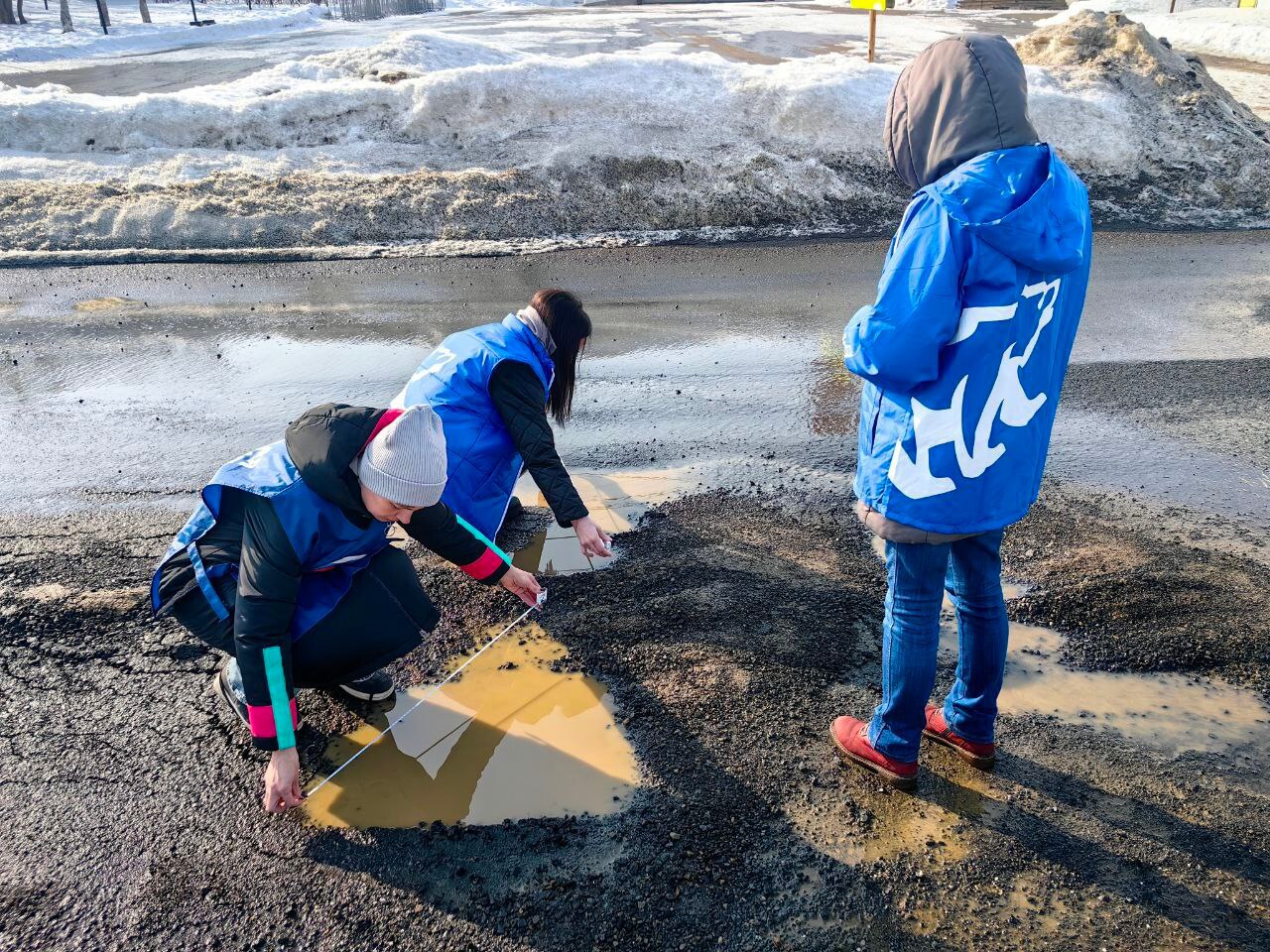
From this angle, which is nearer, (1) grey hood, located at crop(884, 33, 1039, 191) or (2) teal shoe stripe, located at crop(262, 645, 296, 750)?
(1) grey hood, located at crop(884, 33, 1039, 191)

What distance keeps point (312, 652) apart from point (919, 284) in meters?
2.13

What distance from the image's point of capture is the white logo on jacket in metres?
2.31

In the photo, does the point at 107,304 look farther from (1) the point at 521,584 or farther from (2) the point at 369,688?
(1) the point at 521,584

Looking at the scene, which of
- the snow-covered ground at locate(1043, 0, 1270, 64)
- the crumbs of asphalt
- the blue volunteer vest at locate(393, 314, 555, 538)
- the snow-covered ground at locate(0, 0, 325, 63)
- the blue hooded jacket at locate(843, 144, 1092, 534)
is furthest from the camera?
the snow-covered ground at locate(0, 0, 325, 63)

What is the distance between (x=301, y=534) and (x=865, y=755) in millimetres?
1856

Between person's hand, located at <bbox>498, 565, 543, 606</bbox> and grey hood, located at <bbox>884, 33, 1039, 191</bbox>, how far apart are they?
183 centimetres

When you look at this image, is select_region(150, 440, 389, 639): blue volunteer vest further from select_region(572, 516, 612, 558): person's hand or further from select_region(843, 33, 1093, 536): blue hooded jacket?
select_region(843, 33, 1093, 536): blue hooded jacket

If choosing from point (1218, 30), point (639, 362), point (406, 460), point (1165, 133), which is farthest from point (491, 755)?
Result: point (1218, 30)

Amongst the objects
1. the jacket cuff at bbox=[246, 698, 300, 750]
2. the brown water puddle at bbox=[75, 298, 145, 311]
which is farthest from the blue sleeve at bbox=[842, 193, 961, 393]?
the brown water puddle at bbox=[75, 298, 145, 311]

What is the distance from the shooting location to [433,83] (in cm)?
1289

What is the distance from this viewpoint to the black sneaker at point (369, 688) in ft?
10.8

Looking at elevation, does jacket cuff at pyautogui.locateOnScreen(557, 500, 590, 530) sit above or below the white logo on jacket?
below

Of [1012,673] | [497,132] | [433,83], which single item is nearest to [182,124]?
[433,83]

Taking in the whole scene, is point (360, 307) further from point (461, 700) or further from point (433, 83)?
point (433, 83)
